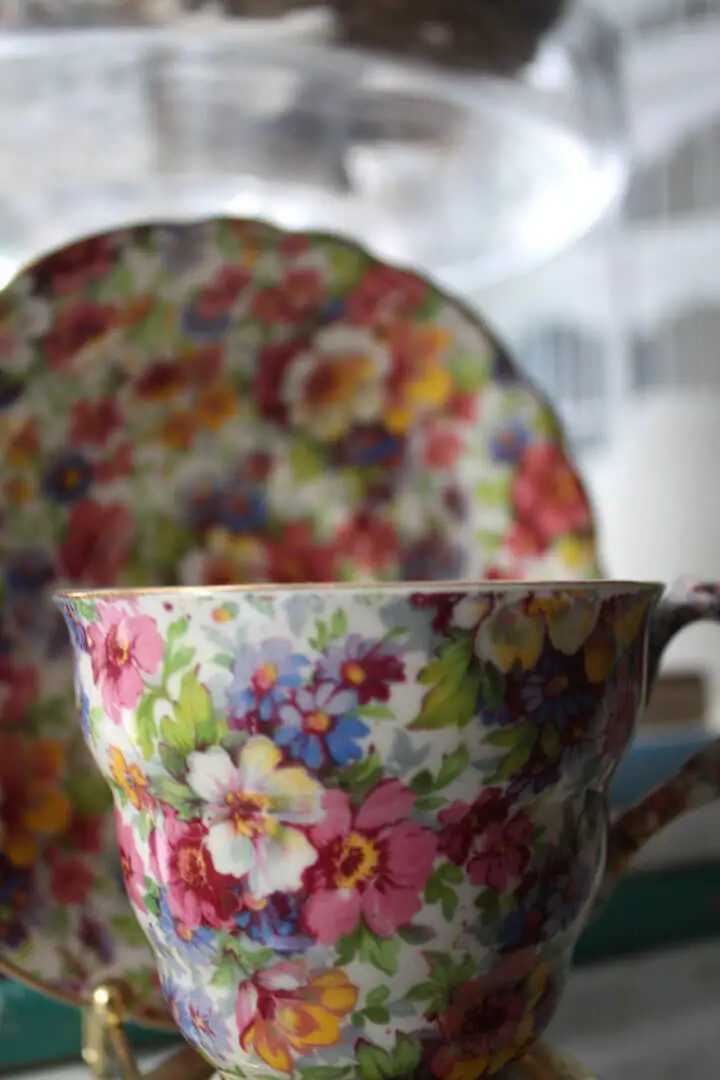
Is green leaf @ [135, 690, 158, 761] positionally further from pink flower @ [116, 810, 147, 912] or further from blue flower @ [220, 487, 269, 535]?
blue flower @ [220, 487, 269, 535]

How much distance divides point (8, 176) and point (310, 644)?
49 cm

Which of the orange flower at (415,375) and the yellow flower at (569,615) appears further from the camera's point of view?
the orange flower at (415,375)

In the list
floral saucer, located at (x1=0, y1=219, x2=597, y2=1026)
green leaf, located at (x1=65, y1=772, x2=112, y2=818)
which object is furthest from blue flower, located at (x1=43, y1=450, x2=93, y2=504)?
green leaf, located at (x1=65, y1=772, x2=112, y2=818)

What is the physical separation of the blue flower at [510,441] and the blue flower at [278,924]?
239 mm

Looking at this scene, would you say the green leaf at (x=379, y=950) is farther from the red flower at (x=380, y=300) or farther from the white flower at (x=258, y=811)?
the red flower at (x=380, y=300)

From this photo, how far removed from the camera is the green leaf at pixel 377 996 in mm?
267

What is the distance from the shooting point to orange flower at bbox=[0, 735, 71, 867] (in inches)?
15.3

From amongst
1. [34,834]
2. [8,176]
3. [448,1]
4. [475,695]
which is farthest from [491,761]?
[8,176]

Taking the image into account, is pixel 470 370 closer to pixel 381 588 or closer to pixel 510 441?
pixel 510 441

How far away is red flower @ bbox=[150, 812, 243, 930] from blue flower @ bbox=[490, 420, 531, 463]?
233 mm

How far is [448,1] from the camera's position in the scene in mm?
465

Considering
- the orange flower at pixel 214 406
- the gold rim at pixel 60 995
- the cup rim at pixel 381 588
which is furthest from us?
the orange flower at pixel 214 406

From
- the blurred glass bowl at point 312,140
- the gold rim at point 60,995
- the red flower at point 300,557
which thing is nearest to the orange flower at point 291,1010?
the gold rim at point 60,995

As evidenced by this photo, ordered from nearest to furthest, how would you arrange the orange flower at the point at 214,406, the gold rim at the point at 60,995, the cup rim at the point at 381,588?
the cup rim at the point at 381,588 < the gold rim at the point at 60,995 < the orange flower at the point at 214,406
